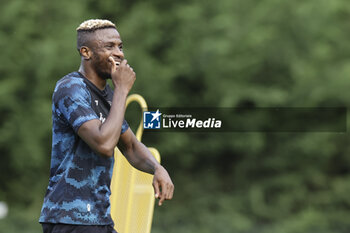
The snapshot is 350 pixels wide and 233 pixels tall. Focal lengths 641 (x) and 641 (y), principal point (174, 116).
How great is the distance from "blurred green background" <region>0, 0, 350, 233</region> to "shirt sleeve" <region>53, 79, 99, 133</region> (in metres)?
7.91

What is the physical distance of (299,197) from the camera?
1143 centimetres

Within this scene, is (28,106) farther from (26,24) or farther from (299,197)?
(299,197)

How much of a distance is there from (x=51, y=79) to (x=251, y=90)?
3.46 meters

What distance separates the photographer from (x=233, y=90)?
11.3m

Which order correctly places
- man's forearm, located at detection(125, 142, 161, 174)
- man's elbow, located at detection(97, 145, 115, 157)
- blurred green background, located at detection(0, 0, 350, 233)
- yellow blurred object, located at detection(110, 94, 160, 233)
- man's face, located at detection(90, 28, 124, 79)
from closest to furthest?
man's elbow, located at detection(97, 145, 115, 157), man's face, located at detection(90, 28, 124, 79), man's forearm, located at detection(125, 142, 161, 174), yellow blurred object, located at detection(110, 94, 160, 233), blurred green background, located at detection(0, 0, 350, 233)

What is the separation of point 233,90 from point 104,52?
8468mm

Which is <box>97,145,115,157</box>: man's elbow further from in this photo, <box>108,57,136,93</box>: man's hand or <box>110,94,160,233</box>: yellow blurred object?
<box>110,94,160,233</box>: yellow blurred object

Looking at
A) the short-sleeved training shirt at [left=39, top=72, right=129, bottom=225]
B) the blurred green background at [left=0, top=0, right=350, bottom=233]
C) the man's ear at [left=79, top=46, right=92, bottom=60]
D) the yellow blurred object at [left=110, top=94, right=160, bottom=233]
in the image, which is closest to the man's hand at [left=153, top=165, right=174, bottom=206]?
the short-sleeved training shirt at [left=39, top=72, right=129, bottom=225]

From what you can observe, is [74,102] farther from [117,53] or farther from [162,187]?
[162,187]

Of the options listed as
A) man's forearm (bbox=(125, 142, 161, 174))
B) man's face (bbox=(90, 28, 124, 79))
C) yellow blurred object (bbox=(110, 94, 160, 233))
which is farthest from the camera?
yellow blurred object (bbox=(110, 94, 160, 233))

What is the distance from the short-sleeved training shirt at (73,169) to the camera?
2.78 metres

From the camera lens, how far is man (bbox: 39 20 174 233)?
2.70 metres

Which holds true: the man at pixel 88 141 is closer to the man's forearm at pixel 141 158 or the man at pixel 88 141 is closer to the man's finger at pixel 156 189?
the man's finger at pixel 156 189

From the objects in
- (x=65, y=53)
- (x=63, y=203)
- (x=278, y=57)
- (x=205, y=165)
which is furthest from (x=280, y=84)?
(x=63, y=203)
